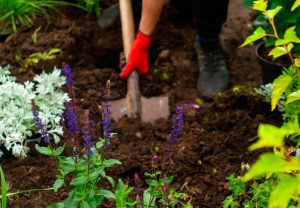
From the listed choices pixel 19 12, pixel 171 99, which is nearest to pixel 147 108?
pixel 171 99

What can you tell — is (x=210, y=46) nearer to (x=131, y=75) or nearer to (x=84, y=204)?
(x=131, y=75)

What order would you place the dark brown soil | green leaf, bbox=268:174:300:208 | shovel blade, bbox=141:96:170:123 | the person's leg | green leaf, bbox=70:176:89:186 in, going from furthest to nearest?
the person's leg
shovel blade, bbox=141:96:170:123
the dark brown soil
green leaf, bbox=70:176:89:186
green leaf, bbox=268:174:300:208

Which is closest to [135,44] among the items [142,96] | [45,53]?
[142,96]

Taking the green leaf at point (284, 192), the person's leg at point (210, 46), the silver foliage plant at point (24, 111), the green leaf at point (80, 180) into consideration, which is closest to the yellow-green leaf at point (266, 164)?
the green leaf at point (284, 192)

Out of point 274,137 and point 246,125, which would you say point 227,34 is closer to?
point 246,125

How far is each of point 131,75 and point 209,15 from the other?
60 centimetres

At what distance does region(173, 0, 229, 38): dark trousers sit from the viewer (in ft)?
10.4

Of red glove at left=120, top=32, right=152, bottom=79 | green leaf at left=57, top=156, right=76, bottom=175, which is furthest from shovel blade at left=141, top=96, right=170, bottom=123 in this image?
green leaf at left=57, top=156, right=76, bottom=175

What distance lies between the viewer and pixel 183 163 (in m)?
2.56

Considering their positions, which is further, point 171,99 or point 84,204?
point 171,99

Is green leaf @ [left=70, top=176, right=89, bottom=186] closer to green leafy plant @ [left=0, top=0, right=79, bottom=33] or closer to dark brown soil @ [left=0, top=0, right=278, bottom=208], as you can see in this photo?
dark brown soil @ [left=0, top=0, right=278, bottom=208]

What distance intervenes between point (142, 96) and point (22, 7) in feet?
4.04

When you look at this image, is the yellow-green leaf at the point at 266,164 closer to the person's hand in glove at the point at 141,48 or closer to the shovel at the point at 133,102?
the shovel at the point at 133,102

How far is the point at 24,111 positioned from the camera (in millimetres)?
2689
